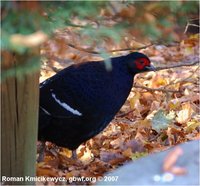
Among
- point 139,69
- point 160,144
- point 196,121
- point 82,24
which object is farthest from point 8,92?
point 196,121

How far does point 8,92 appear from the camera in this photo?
2.96 metres

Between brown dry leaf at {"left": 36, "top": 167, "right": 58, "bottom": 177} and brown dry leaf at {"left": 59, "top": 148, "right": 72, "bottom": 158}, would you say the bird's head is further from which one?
brown dry leaf at {"left": 36, "top": 167, "right": 58, "bottom": 177}

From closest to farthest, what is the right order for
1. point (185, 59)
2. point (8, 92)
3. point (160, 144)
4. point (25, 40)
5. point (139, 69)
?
point (25, 40) → point (8, 92) → point (139, 69) → point (160, 144) → point (185, 59)

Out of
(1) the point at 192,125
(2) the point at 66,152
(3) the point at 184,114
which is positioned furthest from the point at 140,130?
(2) the point at 66,152

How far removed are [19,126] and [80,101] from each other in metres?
0.66

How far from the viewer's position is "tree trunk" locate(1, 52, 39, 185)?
296 centimetres

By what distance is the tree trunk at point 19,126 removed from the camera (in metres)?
2.96

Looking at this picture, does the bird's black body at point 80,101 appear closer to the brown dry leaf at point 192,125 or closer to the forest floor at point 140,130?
the forest floor at point 140,130

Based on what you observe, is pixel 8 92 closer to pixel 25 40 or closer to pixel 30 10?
pixel 30 10

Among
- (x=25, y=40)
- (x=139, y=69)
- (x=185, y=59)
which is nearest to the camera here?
(x=25, y=40)

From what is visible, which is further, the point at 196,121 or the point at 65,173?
the point at 196,121

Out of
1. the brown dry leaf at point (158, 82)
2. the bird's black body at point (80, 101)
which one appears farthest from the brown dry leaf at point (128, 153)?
the brown dry leaf at point (158, 82)

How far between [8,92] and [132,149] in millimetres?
1327

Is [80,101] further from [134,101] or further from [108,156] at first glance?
[134,101]
